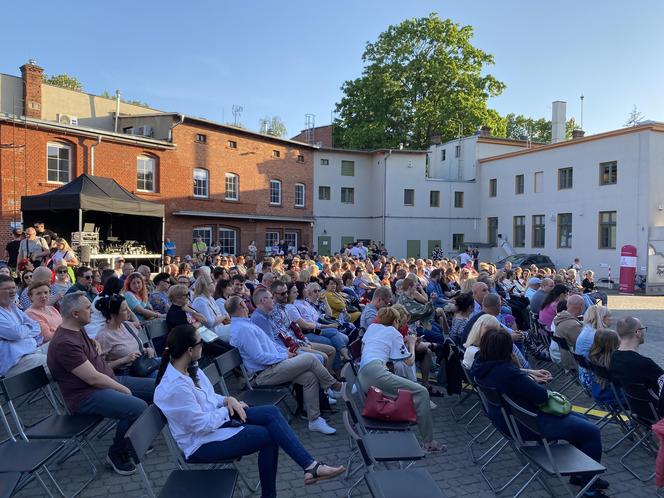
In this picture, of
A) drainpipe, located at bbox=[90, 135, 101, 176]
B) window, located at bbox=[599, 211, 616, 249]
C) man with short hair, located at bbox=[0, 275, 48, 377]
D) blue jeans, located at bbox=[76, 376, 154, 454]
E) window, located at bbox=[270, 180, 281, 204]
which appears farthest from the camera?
window, located at bbox=[270, 180, 281, 204]

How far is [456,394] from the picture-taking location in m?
6.44

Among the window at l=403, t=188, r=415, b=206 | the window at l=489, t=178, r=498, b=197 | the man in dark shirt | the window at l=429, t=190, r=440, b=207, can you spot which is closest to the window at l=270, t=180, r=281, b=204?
the window at l=403, t=188, r=415, b=206

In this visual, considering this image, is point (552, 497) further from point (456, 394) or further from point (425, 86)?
point (425, 86)

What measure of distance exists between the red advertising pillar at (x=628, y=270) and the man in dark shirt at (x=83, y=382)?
22815mm

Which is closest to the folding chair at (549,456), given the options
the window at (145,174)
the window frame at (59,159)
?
the window frame at (59,159)

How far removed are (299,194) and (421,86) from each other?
46.3 ft

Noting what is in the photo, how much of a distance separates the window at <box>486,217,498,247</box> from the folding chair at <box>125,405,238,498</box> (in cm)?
3175

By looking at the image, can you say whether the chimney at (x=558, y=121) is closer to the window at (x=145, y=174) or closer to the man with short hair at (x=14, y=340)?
the window at (x=145, y=174)

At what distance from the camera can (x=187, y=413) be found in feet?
11.3

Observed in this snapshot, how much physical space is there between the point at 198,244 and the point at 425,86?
22327 mm

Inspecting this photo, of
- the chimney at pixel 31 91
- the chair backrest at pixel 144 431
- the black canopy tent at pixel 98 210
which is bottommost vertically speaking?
the chair backrest at pixel 144 431

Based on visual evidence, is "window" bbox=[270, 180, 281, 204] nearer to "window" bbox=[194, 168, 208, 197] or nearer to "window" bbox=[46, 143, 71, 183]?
"window" bbox=[194, 168, 208, 197]

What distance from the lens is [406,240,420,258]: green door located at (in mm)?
32312

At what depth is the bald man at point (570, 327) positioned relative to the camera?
6148mm
